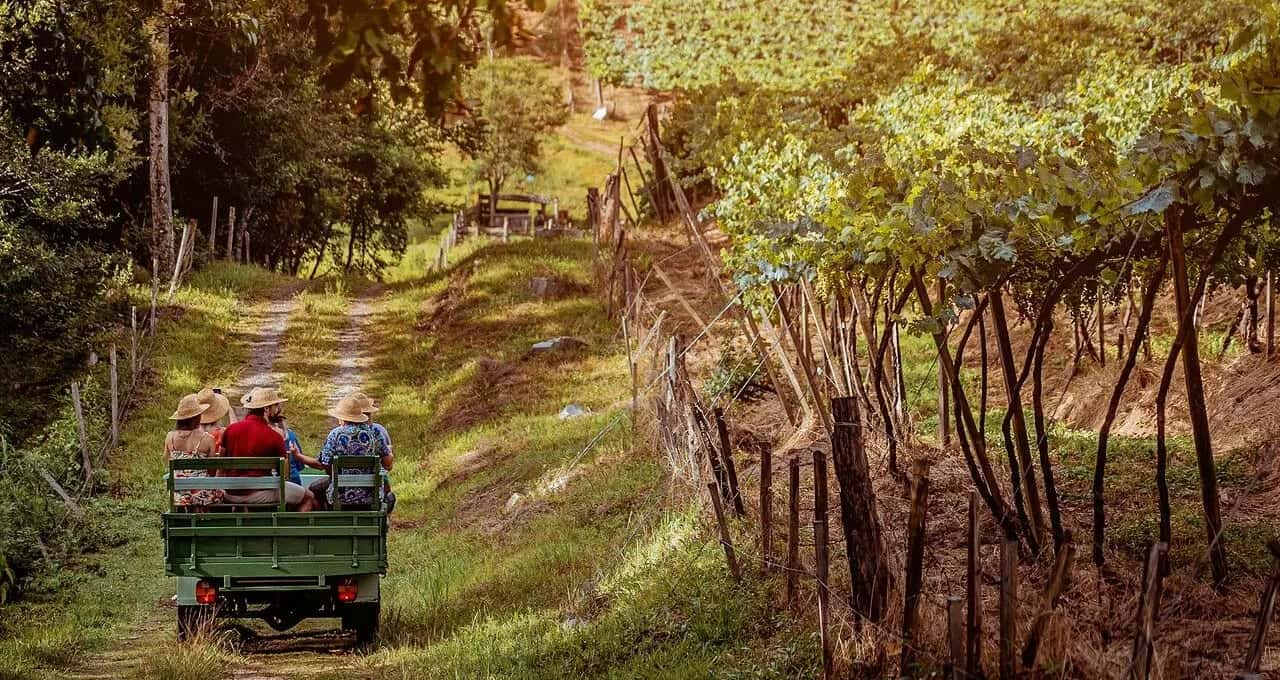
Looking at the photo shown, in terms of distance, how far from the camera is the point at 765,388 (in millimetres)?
16938

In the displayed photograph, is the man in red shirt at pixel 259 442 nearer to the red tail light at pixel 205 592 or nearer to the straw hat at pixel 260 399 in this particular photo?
the straw hat at pixel 260 399

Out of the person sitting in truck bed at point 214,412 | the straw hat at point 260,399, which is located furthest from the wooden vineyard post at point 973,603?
the person sitting in truck bed at point 214,412

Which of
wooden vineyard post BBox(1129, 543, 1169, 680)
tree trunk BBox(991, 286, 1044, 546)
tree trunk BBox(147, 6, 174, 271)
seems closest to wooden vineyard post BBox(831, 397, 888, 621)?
tree trunk BBox(991, 286, 1044, 546)

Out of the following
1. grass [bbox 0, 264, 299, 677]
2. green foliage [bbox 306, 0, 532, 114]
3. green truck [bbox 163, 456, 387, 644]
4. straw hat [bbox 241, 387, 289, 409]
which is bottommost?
grass [bbox 0, 264, 299, 677]

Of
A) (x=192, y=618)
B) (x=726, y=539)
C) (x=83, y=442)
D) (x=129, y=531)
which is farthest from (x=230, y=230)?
(x=726, y=539)

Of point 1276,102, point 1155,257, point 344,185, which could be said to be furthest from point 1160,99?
point 344,185

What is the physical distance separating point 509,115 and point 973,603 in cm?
4807

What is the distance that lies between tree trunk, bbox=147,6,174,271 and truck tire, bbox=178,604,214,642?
19466 mm

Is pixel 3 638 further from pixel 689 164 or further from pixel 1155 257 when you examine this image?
pixel 689 164

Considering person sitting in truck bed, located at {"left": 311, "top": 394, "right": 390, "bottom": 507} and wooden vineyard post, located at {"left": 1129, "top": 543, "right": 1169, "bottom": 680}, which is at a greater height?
wooden vineyard post, located at {"left": 1129, "top": 543, "right": 1169, "bottom": 680}

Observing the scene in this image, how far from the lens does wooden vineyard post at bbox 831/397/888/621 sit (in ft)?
24.4

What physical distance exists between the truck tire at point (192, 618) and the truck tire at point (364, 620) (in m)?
0.93

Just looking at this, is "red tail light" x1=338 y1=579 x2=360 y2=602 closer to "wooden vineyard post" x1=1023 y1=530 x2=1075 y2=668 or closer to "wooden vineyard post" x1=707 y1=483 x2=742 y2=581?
"wooden vineyard post" x1=707 y1=483 x2=742 y2=581

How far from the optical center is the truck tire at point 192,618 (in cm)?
1036
